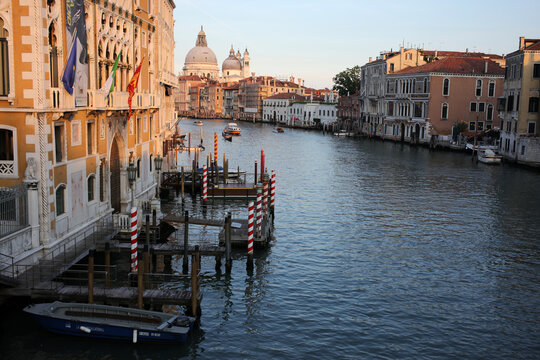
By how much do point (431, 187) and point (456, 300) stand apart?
20.2m

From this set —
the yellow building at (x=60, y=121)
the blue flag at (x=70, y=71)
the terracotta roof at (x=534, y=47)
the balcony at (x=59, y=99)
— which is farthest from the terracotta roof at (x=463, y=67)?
the balcony at (x=59, y=99)

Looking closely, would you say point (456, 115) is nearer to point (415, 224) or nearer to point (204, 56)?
point (415, 224)

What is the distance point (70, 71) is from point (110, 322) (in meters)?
6.40

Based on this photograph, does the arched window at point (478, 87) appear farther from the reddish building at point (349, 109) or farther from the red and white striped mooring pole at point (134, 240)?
the red and white striped mooring pole at point (134, 240)

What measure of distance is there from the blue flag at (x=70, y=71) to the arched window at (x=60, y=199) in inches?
97.5

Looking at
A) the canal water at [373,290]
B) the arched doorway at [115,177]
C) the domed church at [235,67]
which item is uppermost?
the domed church at [235,67]

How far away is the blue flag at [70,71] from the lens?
14.6 meters

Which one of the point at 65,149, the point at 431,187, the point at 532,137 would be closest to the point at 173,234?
the point at 65,149

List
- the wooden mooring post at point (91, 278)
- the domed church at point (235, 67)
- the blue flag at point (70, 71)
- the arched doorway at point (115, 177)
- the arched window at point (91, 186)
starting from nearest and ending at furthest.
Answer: the wooden mooring post at point (91, 278) < the blue flag at point (70, 71) < the arched window at point (91, 186) < the arched doorway at point (115, 177) < the domed church at point (235, 67)

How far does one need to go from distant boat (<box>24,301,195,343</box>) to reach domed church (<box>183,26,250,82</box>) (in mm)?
180654

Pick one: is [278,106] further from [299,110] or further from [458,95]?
[458,95]

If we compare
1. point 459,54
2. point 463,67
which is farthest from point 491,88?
point 459,54

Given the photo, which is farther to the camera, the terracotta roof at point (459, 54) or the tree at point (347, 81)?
the tree at point (347, 81)

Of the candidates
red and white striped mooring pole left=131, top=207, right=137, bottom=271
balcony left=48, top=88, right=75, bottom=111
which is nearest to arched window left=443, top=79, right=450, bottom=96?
red and white striped mooring pole left=131, top=207, right=137, bottom=271
